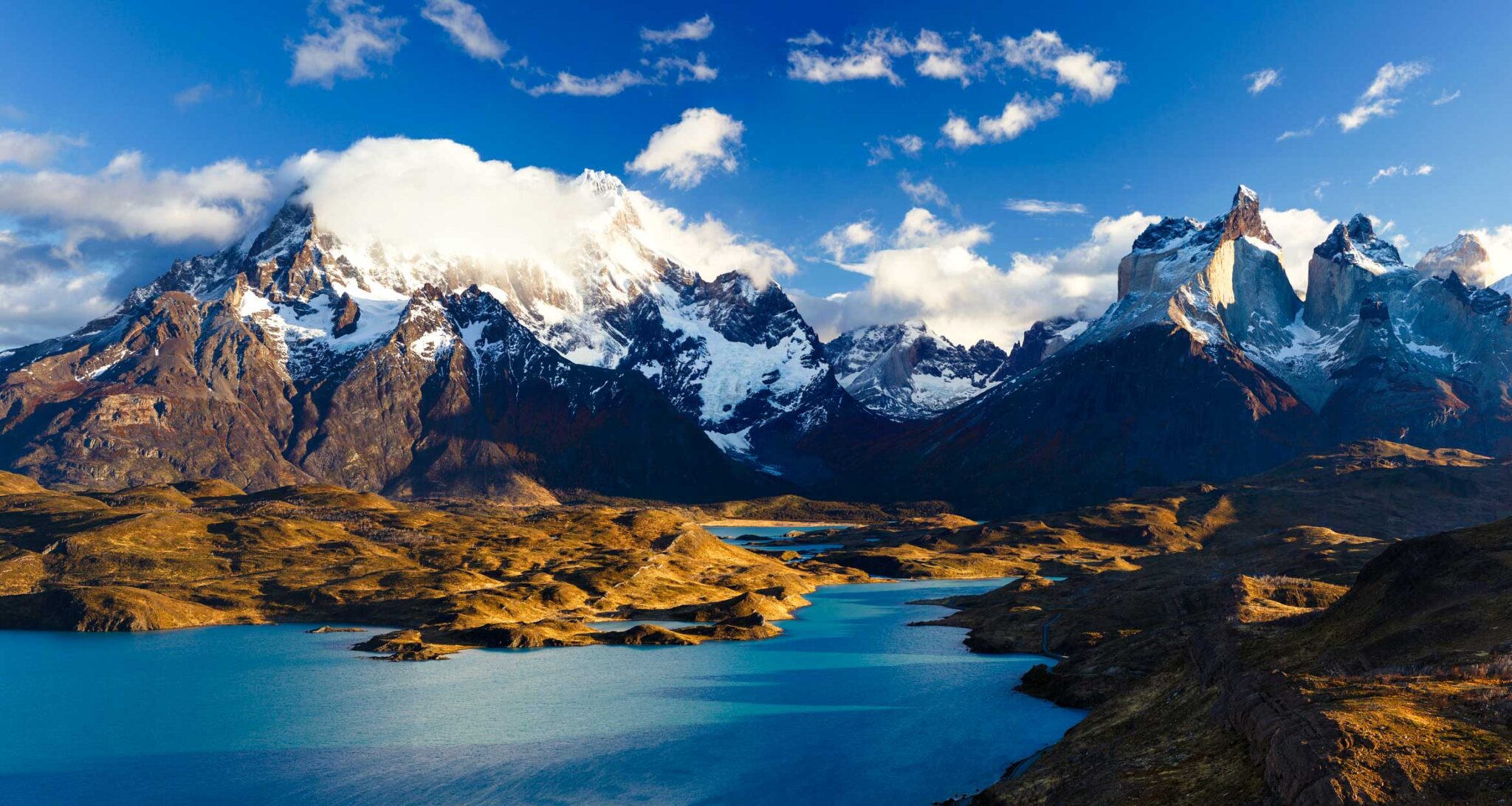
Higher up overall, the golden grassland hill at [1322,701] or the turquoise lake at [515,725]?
the golden grassland hill at [1322,701]

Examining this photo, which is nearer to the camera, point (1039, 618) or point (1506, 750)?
point (1506, 750)

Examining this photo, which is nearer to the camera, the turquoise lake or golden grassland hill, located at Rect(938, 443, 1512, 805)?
golden grassland hill, located at Rect(938, 443, 1512, 805)

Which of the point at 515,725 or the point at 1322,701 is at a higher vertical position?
the point at 1322,701

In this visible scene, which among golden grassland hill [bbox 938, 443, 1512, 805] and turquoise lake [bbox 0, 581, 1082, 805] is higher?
golden grassland hill [bbox 938, 443, 1512, 805]

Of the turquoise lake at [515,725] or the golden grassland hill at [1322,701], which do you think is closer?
the golden grassland hill at [1322,701]

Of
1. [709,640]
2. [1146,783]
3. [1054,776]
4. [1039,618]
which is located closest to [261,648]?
[709,640]

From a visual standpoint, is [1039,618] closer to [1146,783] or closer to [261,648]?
[1146,783]

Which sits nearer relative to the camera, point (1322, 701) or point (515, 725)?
point (1322, 701)

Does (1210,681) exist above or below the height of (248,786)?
above
